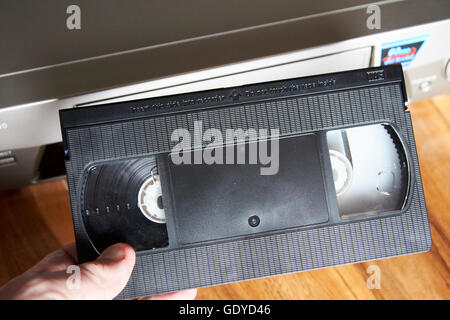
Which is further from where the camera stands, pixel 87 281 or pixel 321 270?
pixel 321 270

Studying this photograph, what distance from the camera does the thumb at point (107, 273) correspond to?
606 mm

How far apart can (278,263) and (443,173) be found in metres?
0.40

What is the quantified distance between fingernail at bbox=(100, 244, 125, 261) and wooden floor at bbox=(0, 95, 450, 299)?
0.83 ft

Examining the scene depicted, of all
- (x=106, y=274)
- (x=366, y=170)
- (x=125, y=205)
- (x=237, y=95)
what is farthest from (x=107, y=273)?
(x=366, y=170)

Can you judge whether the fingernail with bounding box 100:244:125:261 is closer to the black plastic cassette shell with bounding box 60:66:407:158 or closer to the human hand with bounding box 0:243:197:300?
the human hand with bounding box 0:243:197:300

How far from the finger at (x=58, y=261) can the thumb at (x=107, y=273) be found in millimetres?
95

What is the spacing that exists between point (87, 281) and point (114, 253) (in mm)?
51

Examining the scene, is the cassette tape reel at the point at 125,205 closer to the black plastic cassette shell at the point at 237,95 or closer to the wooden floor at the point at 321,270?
the black plastic cassette shell at the point at 237,95

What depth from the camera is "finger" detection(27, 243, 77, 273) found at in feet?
2.29

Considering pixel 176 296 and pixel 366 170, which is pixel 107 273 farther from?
pixel 366 170

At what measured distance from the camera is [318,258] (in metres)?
0.68

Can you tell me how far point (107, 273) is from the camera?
61cm

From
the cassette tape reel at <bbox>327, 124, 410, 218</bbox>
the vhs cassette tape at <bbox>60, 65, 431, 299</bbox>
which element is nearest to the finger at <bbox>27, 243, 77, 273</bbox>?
the vhs cassette tape at <bbox>60, 65, 431, 299</bbox>

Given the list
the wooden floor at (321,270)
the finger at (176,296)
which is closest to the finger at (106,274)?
the finger at (176,296)
